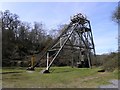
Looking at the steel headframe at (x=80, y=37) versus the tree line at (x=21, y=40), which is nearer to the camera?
the steel headframe at (x=80, y=37)

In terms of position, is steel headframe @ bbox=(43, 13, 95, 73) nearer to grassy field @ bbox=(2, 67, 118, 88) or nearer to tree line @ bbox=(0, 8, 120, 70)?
tree line @ bbox=(0, 8, 120, 70)

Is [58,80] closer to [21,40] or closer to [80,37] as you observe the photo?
[80,37]

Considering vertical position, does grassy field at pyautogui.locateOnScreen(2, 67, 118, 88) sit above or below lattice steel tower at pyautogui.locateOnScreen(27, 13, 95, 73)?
below

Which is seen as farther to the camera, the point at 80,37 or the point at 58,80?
the point at 80,37

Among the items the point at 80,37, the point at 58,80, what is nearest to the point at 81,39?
the point at 80,37

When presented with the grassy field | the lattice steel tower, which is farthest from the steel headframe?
the grassy field

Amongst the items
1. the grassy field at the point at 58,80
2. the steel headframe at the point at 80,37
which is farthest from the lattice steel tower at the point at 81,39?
the grassy field at the point at 58,80

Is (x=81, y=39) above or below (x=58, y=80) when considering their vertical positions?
above

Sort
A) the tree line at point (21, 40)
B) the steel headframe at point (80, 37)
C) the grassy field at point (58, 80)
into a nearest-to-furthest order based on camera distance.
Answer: the grassy field at point (58, 80) → the steel headframe at point (80, 37) → the tree line at point (21, 40)

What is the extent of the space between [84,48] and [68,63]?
10.2 m

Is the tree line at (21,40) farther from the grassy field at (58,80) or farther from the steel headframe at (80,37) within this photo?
the grassy field at (58,80)

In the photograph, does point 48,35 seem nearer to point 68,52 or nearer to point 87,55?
point 68,52

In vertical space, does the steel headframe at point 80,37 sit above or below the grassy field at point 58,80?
above

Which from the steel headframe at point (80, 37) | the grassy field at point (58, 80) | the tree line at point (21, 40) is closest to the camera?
the grassy field at point (58, 80)
